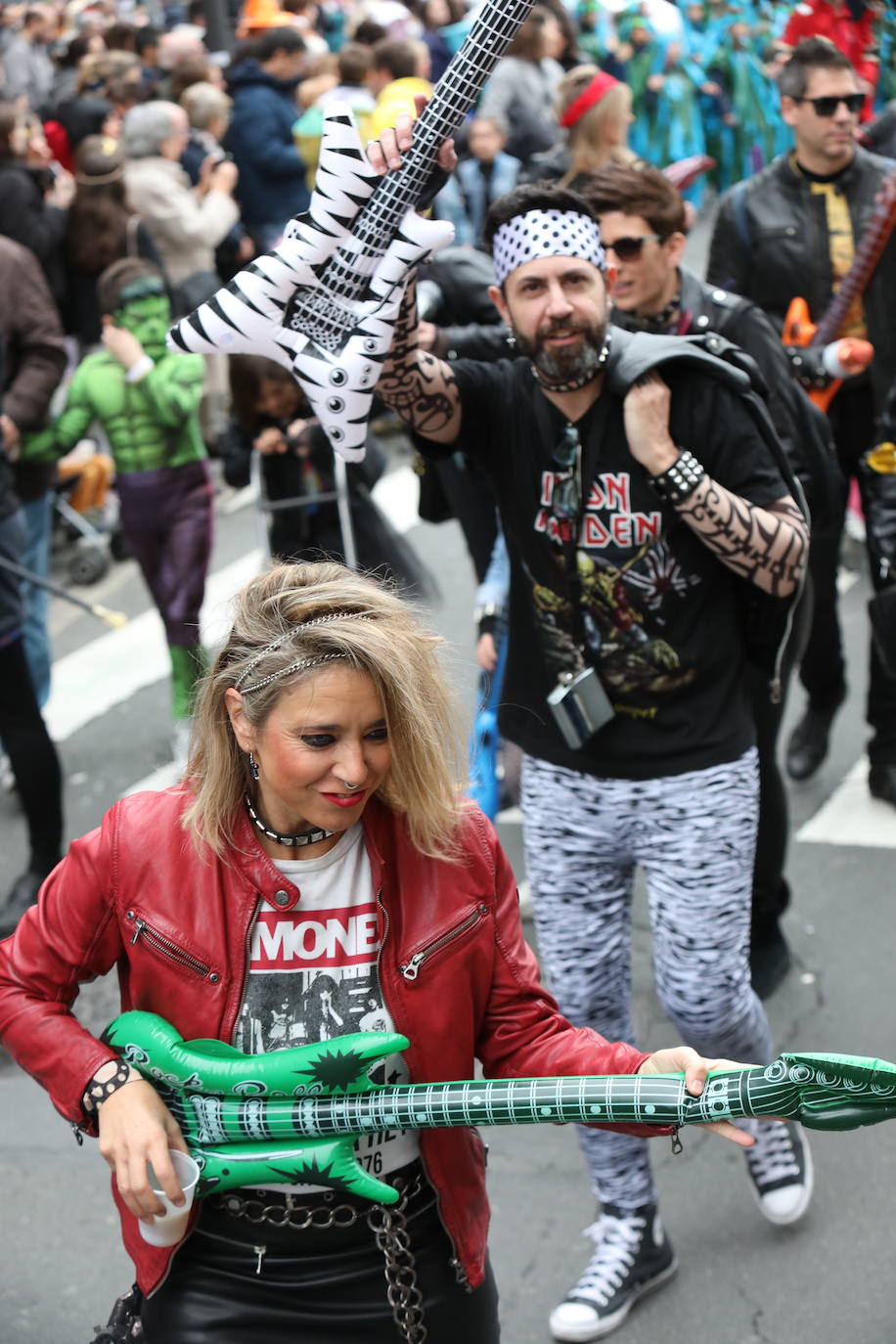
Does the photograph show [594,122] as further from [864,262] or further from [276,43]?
[276,43]

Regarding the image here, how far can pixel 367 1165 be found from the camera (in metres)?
2.44

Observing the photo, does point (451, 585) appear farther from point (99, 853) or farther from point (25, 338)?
point (99, 853)

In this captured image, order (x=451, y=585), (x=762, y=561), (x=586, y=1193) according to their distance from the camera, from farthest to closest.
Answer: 1. (x=451, y=585)
2. (x=586, y=1193)
3. (x=762, y=561)

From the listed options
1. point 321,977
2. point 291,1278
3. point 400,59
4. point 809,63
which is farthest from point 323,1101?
point 400,59

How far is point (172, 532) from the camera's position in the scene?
6.39 m

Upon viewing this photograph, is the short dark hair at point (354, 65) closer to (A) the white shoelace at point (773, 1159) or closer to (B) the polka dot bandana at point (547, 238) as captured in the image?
(B) the polka dot bandana at point (547, 238)

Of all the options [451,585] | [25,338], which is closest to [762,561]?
[25,338]

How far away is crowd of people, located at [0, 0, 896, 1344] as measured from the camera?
2.41 meters

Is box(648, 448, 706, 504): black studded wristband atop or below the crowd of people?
atop

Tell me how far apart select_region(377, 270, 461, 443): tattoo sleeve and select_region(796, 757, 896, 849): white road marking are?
2.67 meters

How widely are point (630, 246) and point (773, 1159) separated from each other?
7.15ft

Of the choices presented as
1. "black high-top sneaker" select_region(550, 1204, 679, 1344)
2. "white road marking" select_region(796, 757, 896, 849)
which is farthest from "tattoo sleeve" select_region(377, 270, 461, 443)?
"white road marking" select_region(796, 757, 896, 849)

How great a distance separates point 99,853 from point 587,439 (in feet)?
4.50

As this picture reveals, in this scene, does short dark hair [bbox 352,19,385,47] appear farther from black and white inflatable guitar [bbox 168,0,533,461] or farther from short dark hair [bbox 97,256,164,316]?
black and white inflatable guitar [bbox 168,0,533,461]
